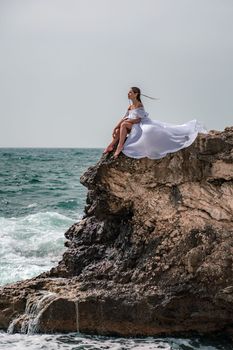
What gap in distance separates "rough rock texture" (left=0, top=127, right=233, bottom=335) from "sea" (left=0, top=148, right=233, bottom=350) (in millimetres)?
203

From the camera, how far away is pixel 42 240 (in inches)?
614

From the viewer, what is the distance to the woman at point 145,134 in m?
8.34

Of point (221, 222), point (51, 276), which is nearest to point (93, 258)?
point (51, 276)

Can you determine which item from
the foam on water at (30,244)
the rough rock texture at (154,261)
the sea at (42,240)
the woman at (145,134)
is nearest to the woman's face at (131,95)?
the woman at (145,134)

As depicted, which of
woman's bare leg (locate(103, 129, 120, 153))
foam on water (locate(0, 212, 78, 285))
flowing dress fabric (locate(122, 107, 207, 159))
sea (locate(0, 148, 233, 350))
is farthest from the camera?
foam on water (locate(0, 212, 78, 285))

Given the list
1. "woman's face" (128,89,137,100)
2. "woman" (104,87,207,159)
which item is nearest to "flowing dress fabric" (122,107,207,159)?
"woman" (104,87,207,159)

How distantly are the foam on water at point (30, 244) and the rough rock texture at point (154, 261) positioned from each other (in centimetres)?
349

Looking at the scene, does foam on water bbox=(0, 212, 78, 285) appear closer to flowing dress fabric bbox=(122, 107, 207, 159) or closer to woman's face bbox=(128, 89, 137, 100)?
Result: flowing dress fabric bbox=(122, 107, 207, 159)

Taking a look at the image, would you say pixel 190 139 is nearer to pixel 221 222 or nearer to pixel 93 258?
pixel 221 222

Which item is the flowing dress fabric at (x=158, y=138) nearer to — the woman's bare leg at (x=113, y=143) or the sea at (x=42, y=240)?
the woman's bare leg at (x=113, y=143)

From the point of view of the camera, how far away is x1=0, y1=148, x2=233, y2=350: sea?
7598mm

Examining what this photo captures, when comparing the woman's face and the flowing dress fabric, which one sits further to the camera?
the woman's face

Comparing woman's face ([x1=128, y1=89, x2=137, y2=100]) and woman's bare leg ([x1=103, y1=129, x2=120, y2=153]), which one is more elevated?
woman's face ([x1=128, y1=89, x2=137, y2=100])

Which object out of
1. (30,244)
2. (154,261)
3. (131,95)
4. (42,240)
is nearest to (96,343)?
(154,261)
